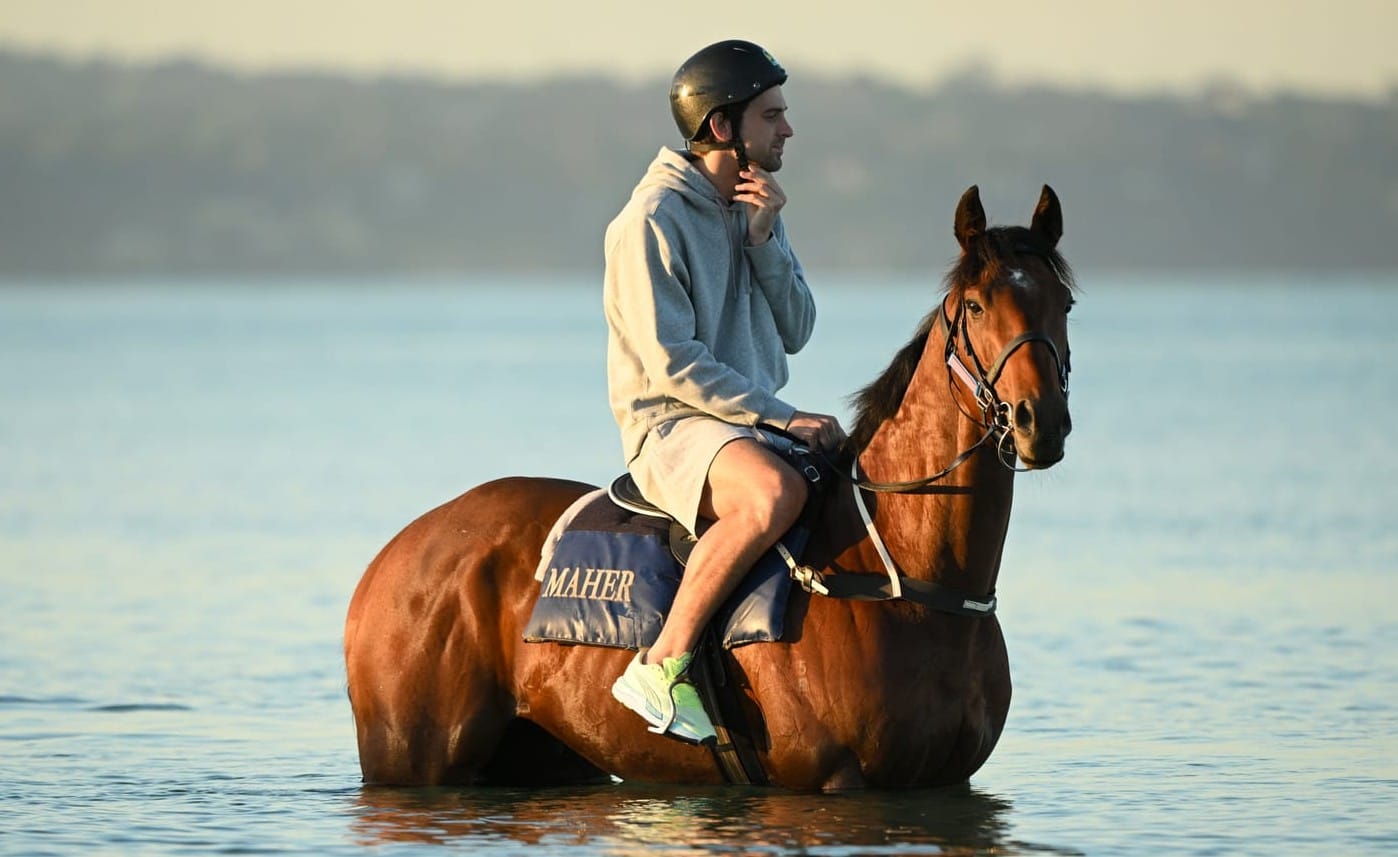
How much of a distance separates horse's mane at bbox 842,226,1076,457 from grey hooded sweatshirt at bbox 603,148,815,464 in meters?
0.27

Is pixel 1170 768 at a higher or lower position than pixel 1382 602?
lower

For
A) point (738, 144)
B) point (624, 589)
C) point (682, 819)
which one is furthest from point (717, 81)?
point (682, 819)

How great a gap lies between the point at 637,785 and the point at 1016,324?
8.23 ft

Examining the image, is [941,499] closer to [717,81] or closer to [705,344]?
[705,344]

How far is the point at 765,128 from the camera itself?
28.3 ft

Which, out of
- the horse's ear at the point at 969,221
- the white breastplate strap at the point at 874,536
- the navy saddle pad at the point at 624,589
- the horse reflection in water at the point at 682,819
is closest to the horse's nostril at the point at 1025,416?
the horse's ear at the point at 969,221

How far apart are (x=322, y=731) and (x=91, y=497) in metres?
15.8

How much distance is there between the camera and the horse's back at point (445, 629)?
28.7 ft

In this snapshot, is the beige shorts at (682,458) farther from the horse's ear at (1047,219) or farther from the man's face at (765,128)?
the horse's ear at (1047,219)

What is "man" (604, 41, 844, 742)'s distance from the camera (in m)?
8.16

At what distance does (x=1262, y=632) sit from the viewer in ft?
49.8

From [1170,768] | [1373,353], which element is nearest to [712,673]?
[1170,768]

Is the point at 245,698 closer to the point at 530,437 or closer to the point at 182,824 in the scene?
the point at 182,824

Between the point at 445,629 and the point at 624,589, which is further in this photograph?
the point at 445,629
